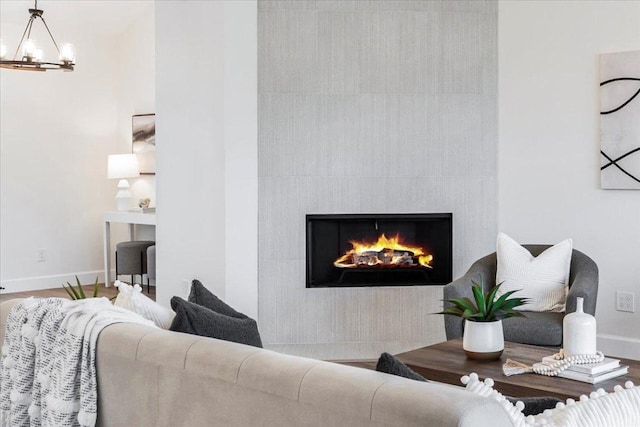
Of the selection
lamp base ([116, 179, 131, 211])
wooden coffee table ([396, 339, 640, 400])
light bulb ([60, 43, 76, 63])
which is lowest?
wooden coffee table ([396, 339, 640, 400])

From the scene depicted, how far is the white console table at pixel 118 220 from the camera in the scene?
812cm

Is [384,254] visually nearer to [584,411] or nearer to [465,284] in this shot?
[465,284]

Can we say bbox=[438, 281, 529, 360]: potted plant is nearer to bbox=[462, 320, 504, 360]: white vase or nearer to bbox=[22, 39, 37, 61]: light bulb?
bbox=[462, 320, 504, 360]: white vase

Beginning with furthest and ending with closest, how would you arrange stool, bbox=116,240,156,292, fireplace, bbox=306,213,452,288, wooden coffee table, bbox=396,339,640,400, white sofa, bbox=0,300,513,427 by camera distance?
stool, bbox=116,240,156,292, fireplace, bbox=306,213,452,288, wooden coffee table, bbox=396,339,640,400, white sofa, bbox=0,300,513,427

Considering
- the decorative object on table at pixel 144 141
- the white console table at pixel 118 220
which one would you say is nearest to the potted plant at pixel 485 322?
the white console table at pixel 118 220

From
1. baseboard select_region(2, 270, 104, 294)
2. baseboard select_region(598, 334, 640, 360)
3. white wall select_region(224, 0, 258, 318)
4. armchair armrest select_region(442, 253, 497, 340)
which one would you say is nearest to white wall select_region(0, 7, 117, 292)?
baseboard select_region(2, 270, 104, 294)

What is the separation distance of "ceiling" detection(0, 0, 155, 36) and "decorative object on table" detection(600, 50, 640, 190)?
16.5 feet

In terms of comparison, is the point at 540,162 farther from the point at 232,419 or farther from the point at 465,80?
the point at 232,419

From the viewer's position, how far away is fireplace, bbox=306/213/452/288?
5.30 m

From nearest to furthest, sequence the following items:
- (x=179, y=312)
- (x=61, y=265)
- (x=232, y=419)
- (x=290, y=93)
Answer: (x=232, y=419), (x=179, y=312), (x=290, y=93), (x=61, y=265)

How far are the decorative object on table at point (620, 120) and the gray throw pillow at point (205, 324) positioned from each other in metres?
3.32

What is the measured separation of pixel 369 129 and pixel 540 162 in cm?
115

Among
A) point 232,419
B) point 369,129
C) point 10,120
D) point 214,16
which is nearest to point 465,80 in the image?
point 369,129

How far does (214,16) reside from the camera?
522cm
